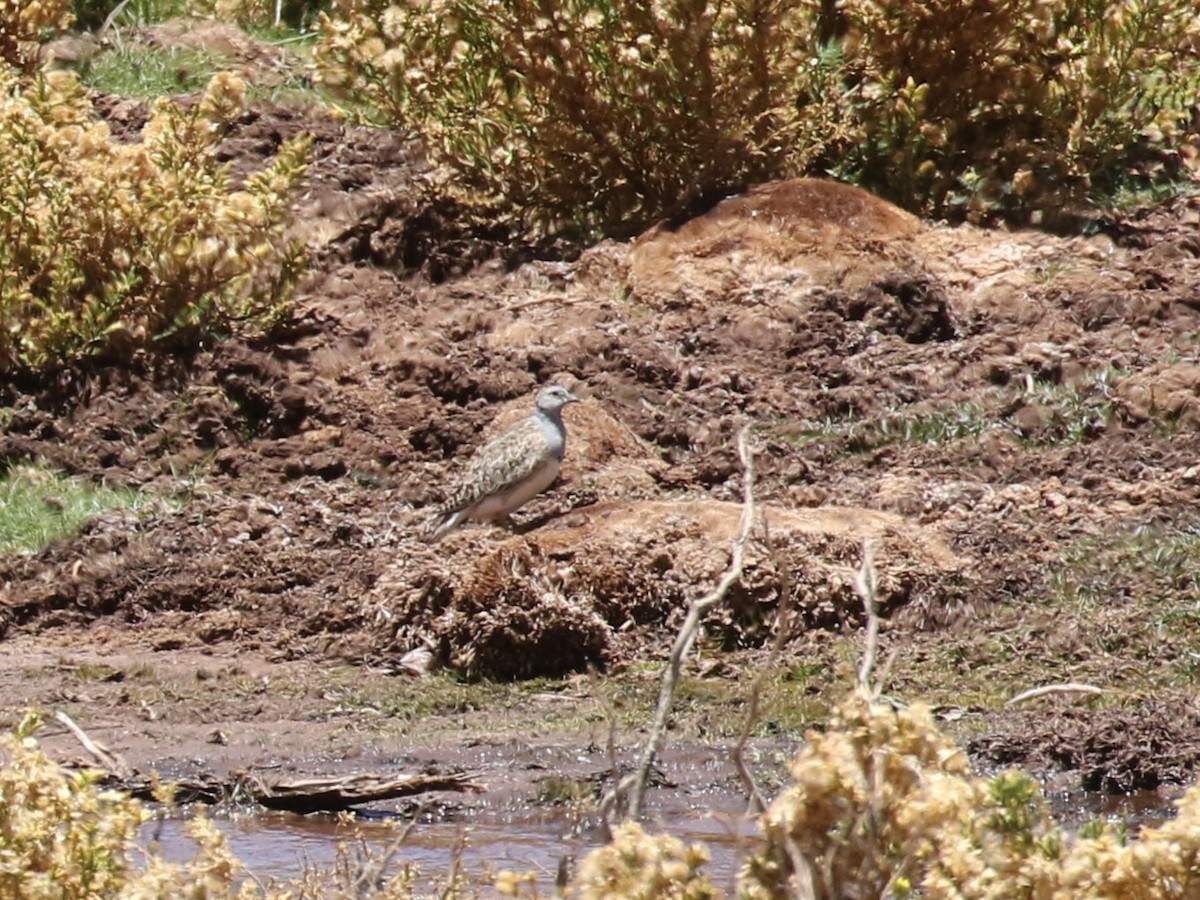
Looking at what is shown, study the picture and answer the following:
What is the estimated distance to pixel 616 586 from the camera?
9.20 meters

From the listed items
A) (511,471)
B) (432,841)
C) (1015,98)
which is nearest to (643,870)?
(432,841)

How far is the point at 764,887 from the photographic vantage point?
11.6 ft

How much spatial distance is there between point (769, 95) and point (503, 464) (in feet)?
13.0

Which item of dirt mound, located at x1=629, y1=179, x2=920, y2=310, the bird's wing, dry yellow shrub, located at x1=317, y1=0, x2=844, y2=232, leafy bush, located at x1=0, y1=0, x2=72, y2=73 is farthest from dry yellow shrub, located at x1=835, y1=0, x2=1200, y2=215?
leafy bush, located at x1=0, y1=0, x2=72, y2=73

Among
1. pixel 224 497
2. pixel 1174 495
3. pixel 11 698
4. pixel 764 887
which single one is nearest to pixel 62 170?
pixel 224 497

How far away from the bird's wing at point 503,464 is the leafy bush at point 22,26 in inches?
230

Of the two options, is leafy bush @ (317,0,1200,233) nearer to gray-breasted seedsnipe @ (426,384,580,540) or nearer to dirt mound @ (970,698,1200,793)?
gray-breasted seedsnipe @ (426,384,580,540)

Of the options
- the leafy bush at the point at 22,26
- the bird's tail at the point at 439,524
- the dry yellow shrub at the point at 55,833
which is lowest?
the bird's tail at the point at 439,524

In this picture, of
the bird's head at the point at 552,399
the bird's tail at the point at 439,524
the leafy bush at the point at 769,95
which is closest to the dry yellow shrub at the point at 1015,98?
the leafy bush at the point at 769,95

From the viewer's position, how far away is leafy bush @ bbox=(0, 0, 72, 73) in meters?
14.8

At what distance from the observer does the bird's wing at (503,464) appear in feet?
33.6

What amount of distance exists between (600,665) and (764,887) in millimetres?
5455

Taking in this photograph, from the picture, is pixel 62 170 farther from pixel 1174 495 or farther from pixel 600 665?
pixel 1174 495

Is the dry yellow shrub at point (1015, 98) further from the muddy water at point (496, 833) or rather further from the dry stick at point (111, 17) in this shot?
the muddy water at point (496, 833)
